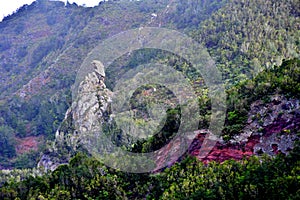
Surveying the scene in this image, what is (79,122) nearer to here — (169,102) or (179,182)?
(169,102)

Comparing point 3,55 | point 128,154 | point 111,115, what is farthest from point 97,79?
point 3,55

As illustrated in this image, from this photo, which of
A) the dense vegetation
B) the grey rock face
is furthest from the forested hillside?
the grey rock face

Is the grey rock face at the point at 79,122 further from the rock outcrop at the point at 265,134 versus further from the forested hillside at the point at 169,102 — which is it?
the rock outcrop at the point at 265,134

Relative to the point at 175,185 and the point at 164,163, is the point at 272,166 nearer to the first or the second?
the point at 175,185

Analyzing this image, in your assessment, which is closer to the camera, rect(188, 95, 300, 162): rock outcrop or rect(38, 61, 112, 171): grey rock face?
rect(188, 95, 300, 162): rock outcrop

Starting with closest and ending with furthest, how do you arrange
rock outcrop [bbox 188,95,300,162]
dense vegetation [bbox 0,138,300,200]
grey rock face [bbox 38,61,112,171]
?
dense vegetation [bbox 0,138,300,200] → rock outcrop [bbox 188,95,300,162] → grey rock face [bbox 38,61,112,171]

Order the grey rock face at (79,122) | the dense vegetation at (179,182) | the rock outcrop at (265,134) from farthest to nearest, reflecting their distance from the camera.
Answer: the grey rock face at (79,122)
the rock outcrop at (265,134)
the dense vegetation at (179,182)

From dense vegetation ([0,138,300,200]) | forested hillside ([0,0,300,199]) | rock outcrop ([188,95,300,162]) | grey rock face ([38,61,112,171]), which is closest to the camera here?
dense vegetation ([0,138,300,200])

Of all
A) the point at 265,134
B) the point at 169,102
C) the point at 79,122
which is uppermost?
the point at 79,122

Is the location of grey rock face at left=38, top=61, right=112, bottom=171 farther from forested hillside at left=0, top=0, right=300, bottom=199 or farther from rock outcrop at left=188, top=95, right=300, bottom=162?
rock outcrop at left=188, top=95, right=300, bottom=162

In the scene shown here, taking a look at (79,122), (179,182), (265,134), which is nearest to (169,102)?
(79,122)

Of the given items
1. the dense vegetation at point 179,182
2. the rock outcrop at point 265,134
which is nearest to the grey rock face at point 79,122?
the dense vegetation at point 179,182
